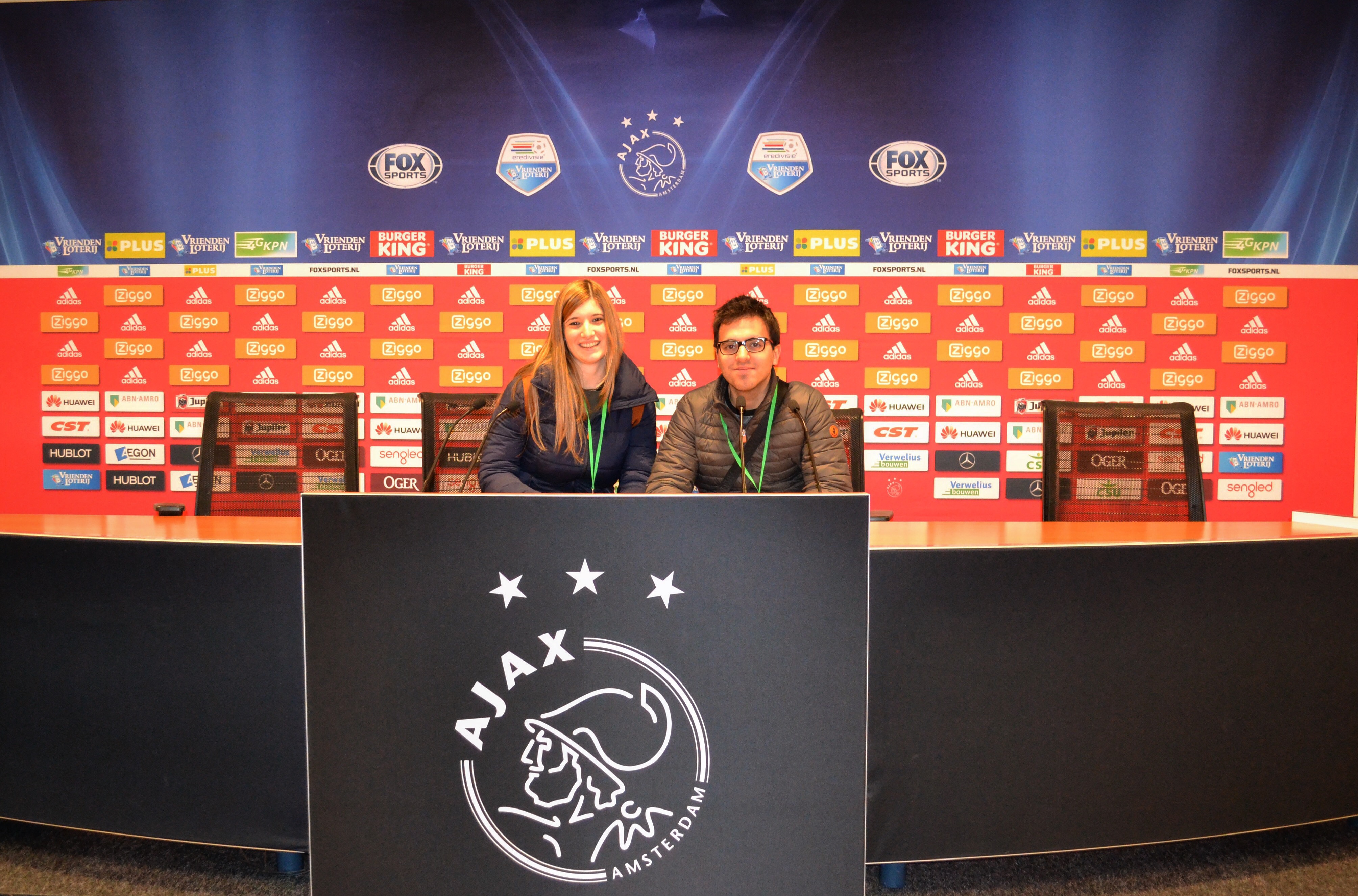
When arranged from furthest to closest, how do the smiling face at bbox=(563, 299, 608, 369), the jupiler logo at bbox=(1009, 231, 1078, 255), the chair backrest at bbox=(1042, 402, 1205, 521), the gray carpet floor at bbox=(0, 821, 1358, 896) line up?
the jupiler logo at bbox=(1009, 231, 1078, 255)
the chair backrest at bbox=(1042, 402, 1205, 521)
the smiling face at bbox=(563, 299, 608, 369)
the gray carpet floor at bbox=(0, 821, 1358, 896)

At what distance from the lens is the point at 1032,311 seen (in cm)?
329

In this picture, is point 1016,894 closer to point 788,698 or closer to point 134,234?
point 788,698

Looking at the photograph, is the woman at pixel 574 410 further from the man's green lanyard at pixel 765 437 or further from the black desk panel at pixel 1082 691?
→ the black desk panel at pixel 1082 691

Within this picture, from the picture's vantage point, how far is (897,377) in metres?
3.35

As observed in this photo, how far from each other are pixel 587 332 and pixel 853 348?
6.13ft

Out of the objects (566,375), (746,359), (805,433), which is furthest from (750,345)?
(566,375)

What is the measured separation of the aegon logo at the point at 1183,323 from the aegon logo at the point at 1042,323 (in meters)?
0.37

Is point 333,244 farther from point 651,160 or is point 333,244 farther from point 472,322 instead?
point 651,160

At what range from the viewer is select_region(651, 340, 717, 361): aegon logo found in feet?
11.1

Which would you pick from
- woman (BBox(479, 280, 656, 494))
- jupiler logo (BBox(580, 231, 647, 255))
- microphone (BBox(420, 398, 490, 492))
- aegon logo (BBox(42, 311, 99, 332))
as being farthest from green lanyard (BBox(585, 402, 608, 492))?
aegon logo (BBox(42, 311, 99, 332))

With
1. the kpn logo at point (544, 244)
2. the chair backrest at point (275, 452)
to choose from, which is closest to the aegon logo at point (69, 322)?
the chair backrest at point (275, 452)

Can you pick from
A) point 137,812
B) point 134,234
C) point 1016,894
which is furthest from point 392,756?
point 134,234

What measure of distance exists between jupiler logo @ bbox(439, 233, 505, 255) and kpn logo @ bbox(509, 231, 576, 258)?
0.24 ft

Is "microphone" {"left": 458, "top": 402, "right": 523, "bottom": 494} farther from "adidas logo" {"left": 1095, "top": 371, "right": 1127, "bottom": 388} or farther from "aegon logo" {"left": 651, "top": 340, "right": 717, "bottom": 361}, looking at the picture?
"adidas logo" {"left": 1095, "top": 371, "right": 1127, "bottom": 388}
